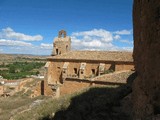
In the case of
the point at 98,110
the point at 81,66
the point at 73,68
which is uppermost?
the point at 81,66

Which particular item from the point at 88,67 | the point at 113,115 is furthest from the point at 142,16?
the point at 88,67

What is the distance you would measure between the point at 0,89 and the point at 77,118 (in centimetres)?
2481

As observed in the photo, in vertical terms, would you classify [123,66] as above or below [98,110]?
above

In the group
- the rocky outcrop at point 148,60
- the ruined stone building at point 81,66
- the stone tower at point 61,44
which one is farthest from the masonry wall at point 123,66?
the rocky outcrop at point 148,60

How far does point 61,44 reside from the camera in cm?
3597

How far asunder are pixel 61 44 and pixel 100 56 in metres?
8.55

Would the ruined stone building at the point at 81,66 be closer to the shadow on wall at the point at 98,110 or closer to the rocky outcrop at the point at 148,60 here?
the shadow on wall at the point at 98,110

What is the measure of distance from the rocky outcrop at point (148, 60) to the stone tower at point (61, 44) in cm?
3031

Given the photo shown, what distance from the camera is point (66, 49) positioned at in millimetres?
36312

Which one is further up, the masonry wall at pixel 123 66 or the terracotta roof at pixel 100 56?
the terracotta roof at pixel 100 56

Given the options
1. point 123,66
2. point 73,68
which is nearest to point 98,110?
point 123,66

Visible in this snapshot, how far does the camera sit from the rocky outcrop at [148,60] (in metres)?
4.62

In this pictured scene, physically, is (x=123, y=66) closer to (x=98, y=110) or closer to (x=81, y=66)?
(x=81, y=66)

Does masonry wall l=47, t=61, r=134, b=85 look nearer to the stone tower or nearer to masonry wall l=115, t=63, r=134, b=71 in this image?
masonry wall l=115, t=63, r=134, b=71
